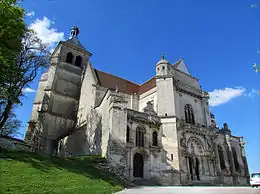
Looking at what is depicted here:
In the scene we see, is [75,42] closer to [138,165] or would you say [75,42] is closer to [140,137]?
[140,137]

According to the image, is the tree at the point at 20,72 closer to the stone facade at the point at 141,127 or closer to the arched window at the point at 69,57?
the stone facade at the point at 141,127

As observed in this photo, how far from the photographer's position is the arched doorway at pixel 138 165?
19.4 metres

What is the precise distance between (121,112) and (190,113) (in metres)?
11.9

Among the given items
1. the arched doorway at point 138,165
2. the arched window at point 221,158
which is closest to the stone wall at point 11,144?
the arched doorway at point 138,165

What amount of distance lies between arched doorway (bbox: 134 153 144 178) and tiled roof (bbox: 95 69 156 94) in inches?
434

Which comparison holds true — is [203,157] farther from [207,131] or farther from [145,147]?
[145,147]

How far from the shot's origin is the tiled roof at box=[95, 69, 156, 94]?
2828 centimetres

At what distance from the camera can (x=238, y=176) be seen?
86.2 ft

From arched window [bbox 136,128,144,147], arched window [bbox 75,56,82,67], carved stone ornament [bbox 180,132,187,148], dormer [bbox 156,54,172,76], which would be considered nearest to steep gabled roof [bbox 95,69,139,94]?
dormer [bbox 156,54,172,76]

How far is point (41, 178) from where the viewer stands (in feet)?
33.3

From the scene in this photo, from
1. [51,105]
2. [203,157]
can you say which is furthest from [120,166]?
[51,105]

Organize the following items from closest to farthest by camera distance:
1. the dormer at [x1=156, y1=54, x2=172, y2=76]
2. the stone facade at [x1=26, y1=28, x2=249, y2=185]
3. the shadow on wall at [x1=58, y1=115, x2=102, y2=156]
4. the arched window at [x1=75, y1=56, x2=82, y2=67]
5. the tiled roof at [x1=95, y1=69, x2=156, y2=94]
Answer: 1. the stone facade at [x1=26, y1=28, x2=249, y2=185]
2. the shadow on wall at [x1=58, y1=115, x2=102, y2=156]
3. the dormer at [x1=156, y1=54, x2=172, y2=76]
4. the tiled roof at [x1=95, y1=69, x2=156, y2=94]
5. the arched window at [x1=75, y1=56, x2=82, y2=67]

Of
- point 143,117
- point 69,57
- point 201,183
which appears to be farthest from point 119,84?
point 201,183

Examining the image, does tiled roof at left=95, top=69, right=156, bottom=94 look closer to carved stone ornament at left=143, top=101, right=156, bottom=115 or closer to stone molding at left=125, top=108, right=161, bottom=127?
carved stone ornament at left=143, top=101, right=156, bottom=115
